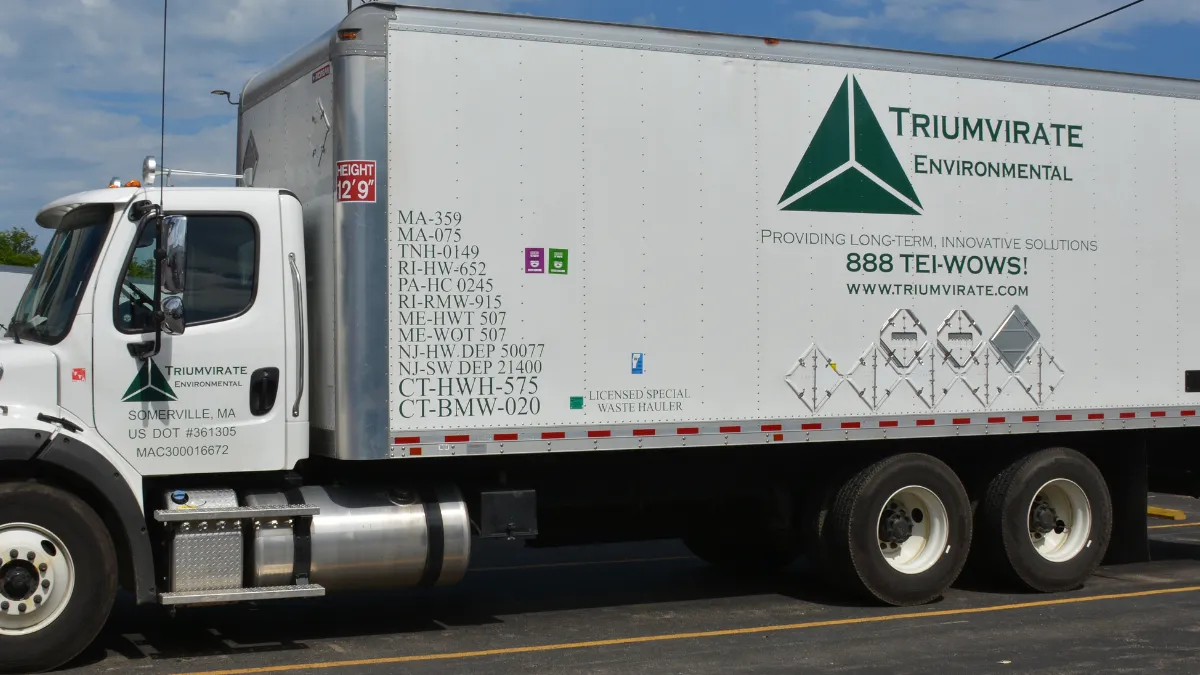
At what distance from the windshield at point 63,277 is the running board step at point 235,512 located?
123 cm

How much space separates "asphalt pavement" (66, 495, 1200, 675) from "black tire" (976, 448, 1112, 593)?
17cm

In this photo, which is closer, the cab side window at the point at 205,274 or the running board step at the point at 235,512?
the running board step at the point at 235,512

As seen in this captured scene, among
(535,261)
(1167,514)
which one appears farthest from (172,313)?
(1167,514)

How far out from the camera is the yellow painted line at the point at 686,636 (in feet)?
26.2

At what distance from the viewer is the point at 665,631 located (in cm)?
916

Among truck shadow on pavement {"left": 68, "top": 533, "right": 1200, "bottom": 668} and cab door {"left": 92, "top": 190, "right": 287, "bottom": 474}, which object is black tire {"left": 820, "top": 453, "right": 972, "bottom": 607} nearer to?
truck shadow on pavement {"left": 68, "top": 533, "right": 1200, "bottom": 668}

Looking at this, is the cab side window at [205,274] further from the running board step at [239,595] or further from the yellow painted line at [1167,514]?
the yellow painted line at [1167,514]

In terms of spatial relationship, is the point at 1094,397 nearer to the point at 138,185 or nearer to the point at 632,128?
the point at 632,128

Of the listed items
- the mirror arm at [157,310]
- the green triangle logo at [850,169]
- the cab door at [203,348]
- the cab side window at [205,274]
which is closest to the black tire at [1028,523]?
the green triangle logo at [850,169]

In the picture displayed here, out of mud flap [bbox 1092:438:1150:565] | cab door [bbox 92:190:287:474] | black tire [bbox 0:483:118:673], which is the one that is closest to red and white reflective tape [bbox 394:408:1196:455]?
mud flap [bbox 1092:438:1150:565]

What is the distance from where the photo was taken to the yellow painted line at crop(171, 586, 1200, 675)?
26.2 feet

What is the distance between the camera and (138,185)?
8.39 meters

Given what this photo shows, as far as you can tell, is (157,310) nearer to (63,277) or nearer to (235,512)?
(63,277)

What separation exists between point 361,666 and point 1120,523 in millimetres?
6535
